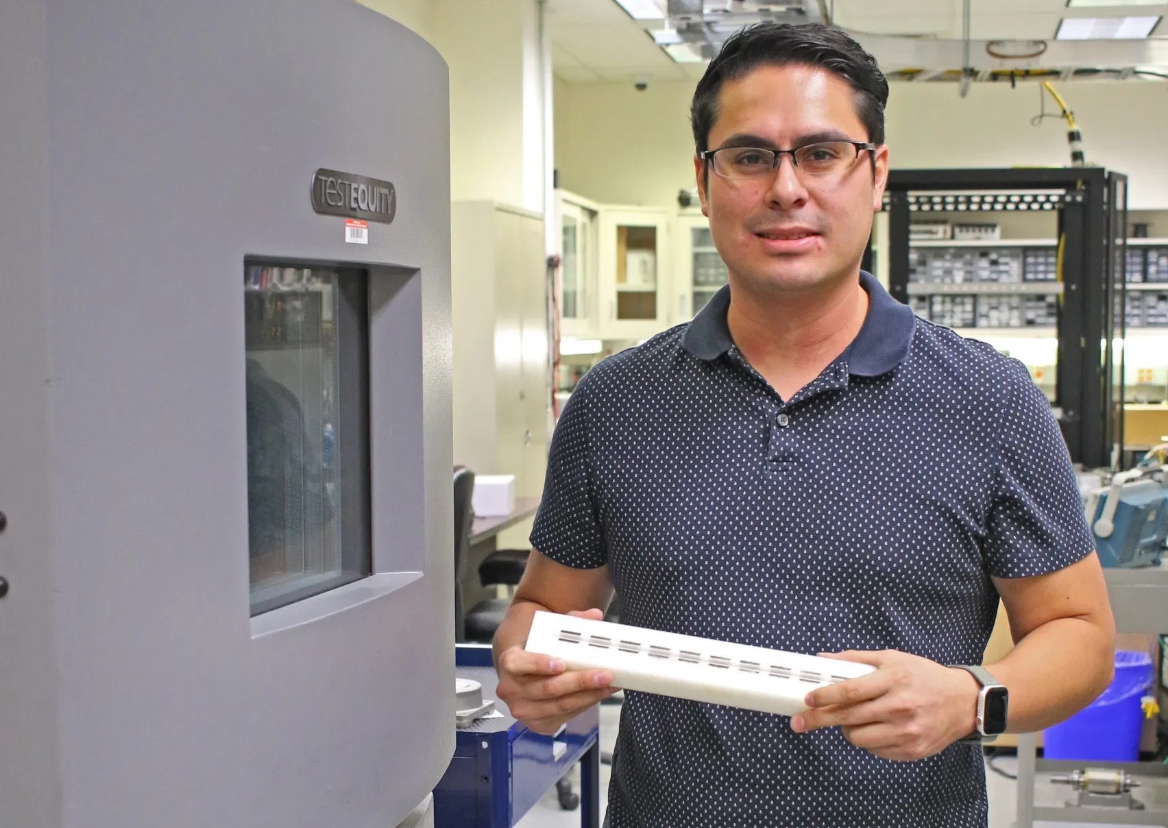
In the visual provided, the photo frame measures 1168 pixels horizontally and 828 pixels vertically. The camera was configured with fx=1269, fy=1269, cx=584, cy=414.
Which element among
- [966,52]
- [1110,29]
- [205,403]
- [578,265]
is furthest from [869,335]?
[578,265]

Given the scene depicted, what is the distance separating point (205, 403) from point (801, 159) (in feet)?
2.10

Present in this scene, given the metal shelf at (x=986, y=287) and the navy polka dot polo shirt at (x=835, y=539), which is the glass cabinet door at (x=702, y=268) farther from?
the navy polka dot polo shirt at (x=835, y=539)

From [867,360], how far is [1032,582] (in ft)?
0.87

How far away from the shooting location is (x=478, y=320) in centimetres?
504

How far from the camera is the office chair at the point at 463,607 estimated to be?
3.52 meters

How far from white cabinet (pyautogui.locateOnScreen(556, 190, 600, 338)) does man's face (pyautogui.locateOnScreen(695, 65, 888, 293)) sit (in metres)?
4.91

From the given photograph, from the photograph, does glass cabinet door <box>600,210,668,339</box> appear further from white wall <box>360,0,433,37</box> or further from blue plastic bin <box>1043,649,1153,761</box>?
blue plastic bin <box>1043,649,1153,761</box>

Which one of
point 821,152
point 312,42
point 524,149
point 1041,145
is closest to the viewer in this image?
point 312,42

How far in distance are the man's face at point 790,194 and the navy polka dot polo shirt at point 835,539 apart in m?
0.12

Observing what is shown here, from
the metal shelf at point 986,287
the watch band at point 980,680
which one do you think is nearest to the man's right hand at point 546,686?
the watch band at point 980,680

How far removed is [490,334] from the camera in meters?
5.04

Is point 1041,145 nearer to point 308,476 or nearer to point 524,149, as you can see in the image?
point 524,149

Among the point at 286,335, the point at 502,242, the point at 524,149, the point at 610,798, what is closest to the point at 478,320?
the point at 502,242

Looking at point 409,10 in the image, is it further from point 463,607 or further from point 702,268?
point 702,268
